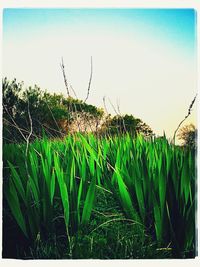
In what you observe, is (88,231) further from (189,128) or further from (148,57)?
(148,57)

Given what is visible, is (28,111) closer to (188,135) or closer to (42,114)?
(42,114)

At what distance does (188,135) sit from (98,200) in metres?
0.66

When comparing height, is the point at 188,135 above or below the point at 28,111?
below

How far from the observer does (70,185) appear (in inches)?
90.4

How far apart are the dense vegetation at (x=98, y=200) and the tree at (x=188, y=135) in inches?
0.5

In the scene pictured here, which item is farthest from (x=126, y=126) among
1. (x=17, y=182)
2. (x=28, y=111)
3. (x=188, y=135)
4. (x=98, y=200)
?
(x=17, y=182)

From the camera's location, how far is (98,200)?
2338 mm

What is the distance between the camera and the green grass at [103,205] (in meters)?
2.31

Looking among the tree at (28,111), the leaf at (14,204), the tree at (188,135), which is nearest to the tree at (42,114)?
the tree at (28,111)

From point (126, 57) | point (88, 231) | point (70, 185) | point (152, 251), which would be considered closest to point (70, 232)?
point (88, 231)

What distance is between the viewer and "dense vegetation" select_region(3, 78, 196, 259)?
7.59 feet

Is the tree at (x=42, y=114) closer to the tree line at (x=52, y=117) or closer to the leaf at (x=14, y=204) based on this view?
the tree line at (x=52, y=117)

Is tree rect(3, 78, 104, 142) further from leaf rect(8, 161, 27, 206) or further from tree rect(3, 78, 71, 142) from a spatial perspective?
leaf rect(8, 161, 27, 206)

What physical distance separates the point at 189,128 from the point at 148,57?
1.67 ft
